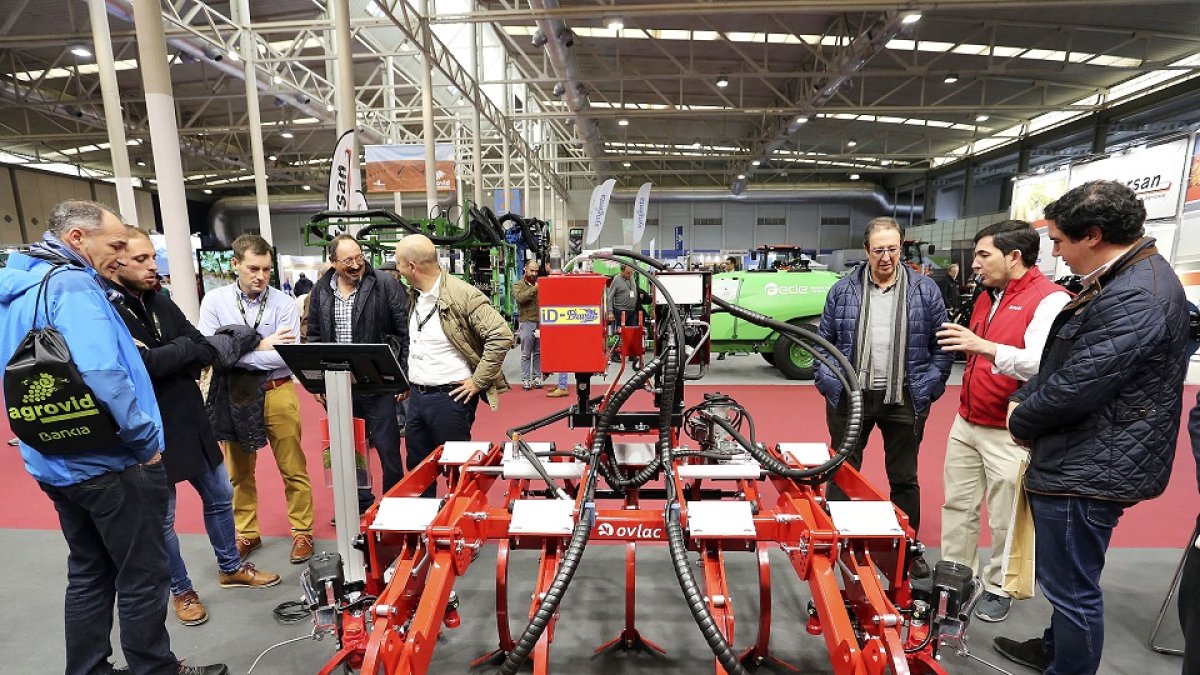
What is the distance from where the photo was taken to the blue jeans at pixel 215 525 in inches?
91.6

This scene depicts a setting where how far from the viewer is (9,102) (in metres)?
10.3

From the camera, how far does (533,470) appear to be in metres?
2.06

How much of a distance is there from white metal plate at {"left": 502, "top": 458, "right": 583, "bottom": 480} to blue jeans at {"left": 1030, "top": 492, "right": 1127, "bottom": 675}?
156 cm

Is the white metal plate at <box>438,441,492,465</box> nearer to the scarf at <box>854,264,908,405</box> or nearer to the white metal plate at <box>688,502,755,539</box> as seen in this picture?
the white metal plate at <box>688,502,755,539</box>

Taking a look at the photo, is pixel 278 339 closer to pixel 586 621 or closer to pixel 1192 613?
pixel 586 621

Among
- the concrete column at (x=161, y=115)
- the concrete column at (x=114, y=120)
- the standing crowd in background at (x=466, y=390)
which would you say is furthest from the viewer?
the concrete column at (x=114, y=120)

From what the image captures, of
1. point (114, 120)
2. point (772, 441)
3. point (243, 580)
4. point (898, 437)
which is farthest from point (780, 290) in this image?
point (114, 120)

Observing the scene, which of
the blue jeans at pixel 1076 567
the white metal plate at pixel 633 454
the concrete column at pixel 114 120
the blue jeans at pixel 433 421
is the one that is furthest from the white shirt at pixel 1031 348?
the concrete column at pixel 114 120

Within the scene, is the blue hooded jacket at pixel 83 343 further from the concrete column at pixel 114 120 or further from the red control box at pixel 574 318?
the concrete column at pixel 114 120

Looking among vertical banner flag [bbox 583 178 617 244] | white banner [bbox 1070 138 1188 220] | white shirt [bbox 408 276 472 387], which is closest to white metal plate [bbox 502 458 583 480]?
white shirt [bbox 408 276 472 387]

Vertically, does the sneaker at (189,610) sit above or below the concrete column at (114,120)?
below

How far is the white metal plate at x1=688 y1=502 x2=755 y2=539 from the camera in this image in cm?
163

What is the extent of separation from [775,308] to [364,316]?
17.8 ft

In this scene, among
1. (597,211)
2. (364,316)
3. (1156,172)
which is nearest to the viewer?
(364,316)
